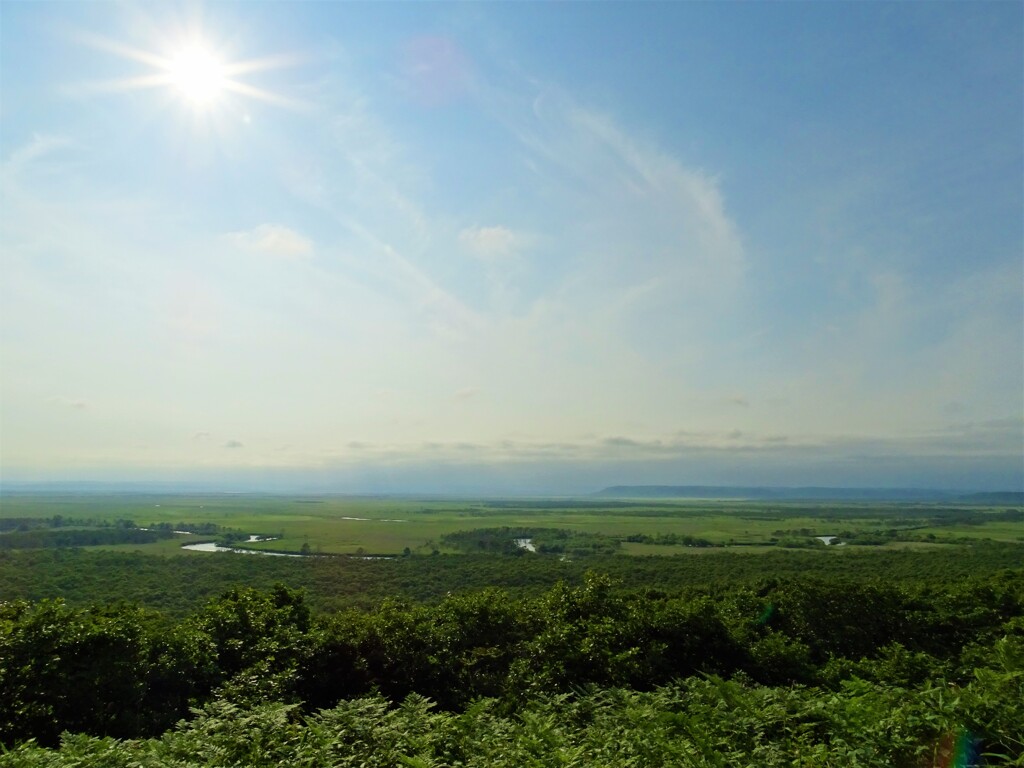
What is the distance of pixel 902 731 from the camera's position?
575cm

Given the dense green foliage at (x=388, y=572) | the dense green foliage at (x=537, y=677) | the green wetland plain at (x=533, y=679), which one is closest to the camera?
the green wetland plain at (x=533, y=679)

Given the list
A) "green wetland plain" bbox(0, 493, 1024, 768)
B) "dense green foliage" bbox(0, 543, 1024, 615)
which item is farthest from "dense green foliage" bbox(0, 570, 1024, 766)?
"dense green foliage" bbox(0, 543, 1024, 615)

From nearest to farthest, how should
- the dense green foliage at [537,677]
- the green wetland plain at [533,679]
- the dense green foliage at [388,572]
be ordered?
the green wetland plain at [533,679]
the dense green foliage at [537,677]
the dense green foliage at [388,572]

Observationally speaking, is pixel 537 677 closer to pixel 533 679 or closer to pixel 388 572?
pixel 533 679

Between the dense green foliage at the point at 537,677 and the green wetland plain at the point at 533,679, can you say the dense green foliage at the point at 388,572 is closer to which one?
the green wetland plain at the point at 533,679

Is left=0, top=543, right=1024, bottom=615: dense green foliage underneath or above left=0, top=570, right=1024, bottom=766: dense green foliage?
underneath

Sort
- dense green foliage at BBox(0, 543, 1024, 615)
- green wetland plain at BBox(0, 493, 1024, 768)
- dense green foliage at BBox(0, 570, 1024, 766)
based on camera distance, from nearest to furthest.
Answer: green wetland plain at BBox(0, 493, 1024, 768)
dense green foliage at BBox(0, 570, 1024, 766)
dense green foliage at BBox(0, 543, 1024, 615)

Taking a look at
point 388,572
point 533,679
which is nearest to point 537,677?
point 533,679

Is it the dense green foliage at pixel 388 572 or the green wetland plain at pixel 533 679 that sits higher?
the green wetland plain at pixel 533 679

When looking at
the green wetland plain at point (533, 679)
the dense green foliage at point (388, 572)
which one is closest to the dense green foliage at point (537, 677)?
the green wetland plain at point (533, 679)

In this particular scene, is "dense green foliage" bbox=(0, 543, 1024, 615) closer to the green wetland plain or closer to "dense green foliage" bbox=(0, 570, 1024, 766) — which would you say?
the green wetland plain

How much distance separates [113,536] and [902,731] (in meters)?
101

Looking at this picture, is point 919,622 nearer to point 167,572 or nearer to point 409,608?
point 409,608

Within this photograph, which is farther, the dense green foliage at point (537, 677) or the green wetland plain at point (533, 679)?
the dense green foliage at point (537, 677)
